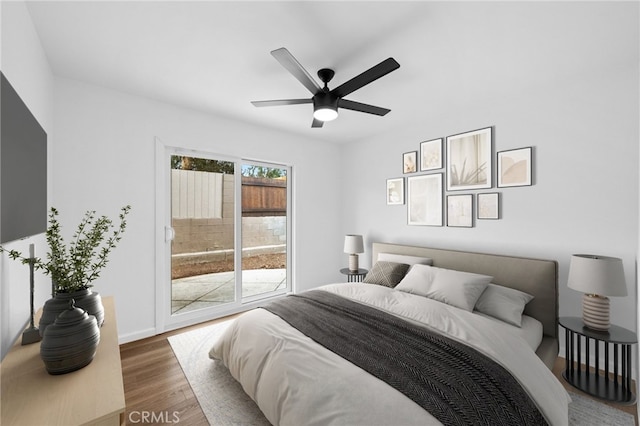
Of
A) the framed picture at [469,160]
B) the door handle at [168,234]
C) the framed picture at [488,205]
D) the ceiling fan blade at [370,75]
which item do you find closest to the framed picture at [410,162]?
the framed picture at [469,160]

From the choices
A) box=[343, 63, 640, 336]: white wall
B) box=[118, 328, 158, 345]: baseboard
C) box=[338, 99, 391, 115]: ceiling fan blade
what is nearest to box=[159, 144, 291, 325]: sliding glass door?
box=[118, 328, 158, 345]: baseboard

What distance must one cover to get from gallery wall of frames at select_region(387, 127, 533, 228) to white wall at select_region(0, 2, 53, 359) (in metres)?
3.68

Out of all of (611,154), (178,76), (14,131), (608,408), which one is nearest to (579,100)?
(611,154)

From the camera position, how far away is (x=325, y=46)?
202 cm

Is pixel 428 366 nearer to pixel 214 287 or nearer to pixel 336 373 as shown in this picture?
pixel 336 373

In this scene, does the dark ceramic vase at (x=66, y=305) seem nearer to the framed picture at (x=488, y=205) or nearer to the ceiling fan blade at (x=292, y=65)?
the ceiling fan blade at (x=292, y=65)

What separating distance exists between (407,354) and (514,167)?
233 centimetres

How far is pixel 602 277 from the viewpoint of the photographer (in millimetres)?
2031

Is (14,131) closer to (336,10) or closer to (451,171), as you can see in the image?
(336,10)

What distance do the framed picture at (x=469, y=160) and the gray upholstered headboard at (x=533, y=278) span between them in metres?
0.82

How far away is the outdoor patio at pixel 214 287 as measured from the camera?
335 cm

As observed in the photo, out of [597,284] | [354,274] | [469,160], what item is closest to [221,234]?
[354,274]

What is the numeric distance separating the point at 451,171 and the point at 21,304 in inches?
153

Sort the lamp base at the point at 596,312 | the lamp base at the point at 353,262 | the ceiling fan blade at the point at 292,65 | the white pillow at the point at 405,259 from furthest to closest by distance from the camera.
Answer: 1. the lamp base at the point at 353,262
2. the white pillow at the point at 405,259
3. the lamp base at the point at 596,312
4. the ceiling fan blade at the point at 292,65
